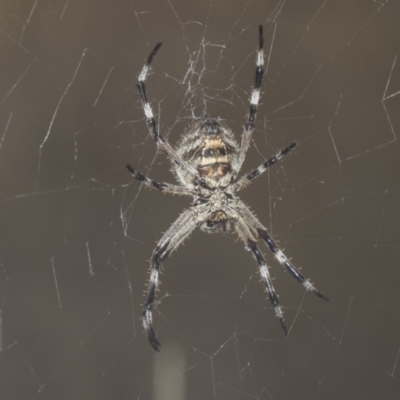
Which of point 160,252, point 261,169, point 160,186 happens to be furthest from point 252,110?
point 160,252

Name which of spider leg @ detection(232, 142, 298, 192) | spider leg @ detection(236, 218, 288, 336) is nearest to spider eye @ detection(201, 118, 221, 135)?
spider leg @ detection(232, 142, 298, 192)

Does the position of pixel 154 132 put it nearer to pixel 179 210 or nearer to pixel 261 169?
pixel 261 169

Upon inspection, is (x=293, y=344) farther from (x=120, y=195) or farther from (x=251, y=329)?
(x=120, y=195)

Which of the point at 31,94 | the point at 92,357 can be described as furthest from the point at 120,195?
the point at 92,357

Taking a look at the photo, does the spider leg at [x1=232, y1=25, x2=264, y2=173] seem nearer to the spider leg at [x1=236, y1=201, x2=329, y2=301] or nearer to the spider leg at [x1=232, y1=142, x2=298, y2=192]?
the spider leg at [x1=232, y1=142, x2=298, y2=192]

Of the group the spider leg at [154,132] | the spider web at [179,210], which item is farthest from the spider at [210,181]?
the spider web at [179,210]
